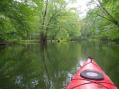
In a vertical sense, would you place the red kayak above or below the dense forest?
below

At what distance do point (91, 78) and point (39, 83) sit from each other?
4.33 m

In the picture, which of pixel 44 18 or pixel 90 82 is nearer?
pixel 90 82

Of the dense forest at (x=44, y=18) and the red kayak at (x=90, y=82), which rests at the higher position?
the dense forest at (x=44, y=18)

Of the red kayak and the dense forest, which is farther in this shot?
the dense forest

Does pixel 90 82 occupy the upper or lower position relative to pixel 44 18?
lower

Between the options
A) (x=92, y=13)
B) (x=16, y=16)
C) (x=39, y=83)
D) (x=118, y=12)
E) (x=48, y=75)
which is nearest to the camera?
(x=39, y=83)

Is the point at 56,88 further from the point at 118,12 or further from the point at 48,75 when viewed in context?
the point at 118,12

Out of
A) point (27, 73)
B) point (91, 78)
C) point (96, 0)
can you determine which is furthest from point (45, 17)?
point (91, 78)

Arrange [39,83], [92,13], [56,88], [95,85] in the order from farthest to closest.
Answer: [92,13], [39,83], [56,88], [95,85]

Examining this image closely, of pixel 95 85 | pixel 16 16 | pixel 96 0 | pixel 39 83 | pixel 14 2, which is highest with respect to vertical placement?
pixel 96 0

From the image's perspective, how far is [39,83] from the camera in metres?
9.38

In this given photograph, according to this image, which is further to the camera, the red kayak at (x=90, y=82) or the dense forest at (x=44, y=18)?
the dense forest at (x=44, y=18)

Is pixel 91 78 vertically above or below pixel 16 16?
below

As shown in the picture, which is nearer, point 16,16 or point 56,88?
point 56,88
